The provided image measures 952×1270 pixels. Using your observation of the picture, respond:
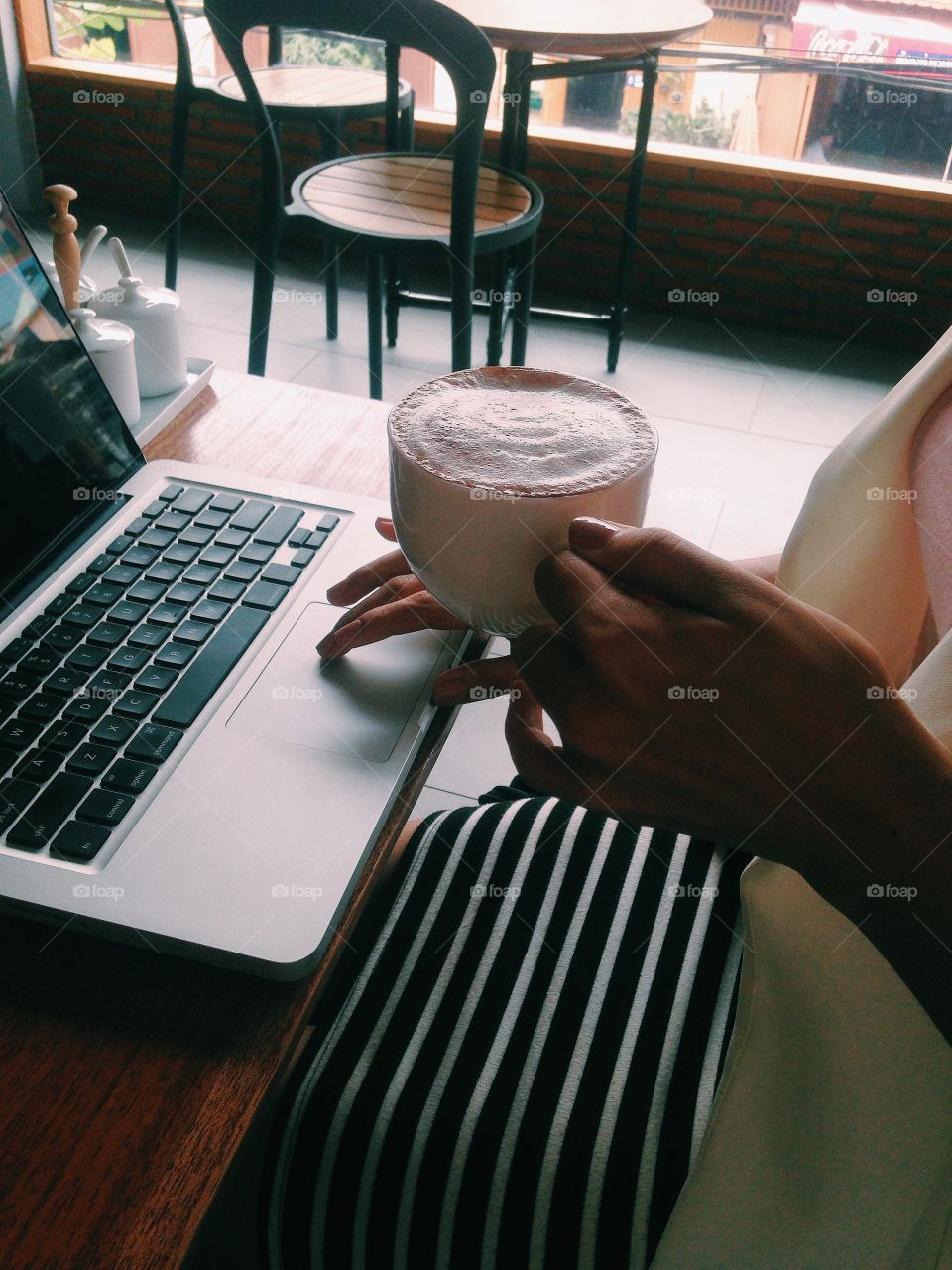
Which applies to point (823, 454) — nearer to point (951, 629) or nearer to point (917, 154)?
point (917, 154)

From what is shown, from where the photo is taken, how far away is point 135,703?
627mm

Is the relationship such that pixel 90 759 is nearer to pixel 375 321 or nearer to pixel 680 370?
pixel 375 321

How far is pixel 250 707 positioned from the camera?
0.64 m

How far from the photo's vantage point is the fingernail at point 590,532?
53cm

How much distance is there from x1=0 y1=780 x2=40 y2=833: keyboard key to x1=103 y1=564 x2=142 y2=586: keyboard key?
7.8 inches

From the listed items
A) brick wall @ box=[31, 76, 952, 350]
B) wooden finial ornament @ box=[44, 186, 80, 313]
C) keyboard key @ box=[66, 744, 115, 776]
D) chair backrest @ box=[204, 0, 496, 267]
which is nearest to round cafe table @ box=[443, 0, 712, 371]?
chair backrest @ box=[204, 0, 496, 267]

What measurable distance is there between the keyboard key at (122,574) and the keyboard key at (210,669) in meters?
0.08

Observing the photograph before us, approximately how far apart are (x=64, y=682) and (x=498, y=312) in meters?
2.06

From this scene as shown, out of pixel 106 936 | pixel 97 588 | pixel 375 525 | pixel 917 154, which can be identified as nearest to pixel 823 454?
pixel 917 154

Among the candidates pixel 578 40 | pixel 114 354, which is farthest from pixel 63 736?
pixel 578 40

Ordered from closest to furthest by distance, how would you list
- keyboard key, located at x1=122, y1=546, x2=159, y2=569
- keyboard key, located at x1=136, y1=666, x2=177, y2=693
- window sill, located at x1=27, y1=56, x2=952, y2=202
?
1. keyboard key, located at x1=136, y1=666, x2=177, y2=693
2. keyboard key, located at x1=122, y1=546, x2=159, y2=569
3. window sill, located at x1=27, y1=56, x2=952, y2=202

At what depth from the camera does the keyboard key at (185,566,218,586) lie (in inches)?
29.0

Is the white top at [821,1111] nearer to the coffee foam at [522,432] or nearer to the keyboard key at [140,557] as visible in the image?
the coffee foam at [522,432]

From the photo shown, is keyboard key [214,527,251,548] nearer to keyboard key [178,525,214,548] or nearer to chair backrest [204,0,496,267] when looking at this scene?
keyboard key [178,525,214,548]
